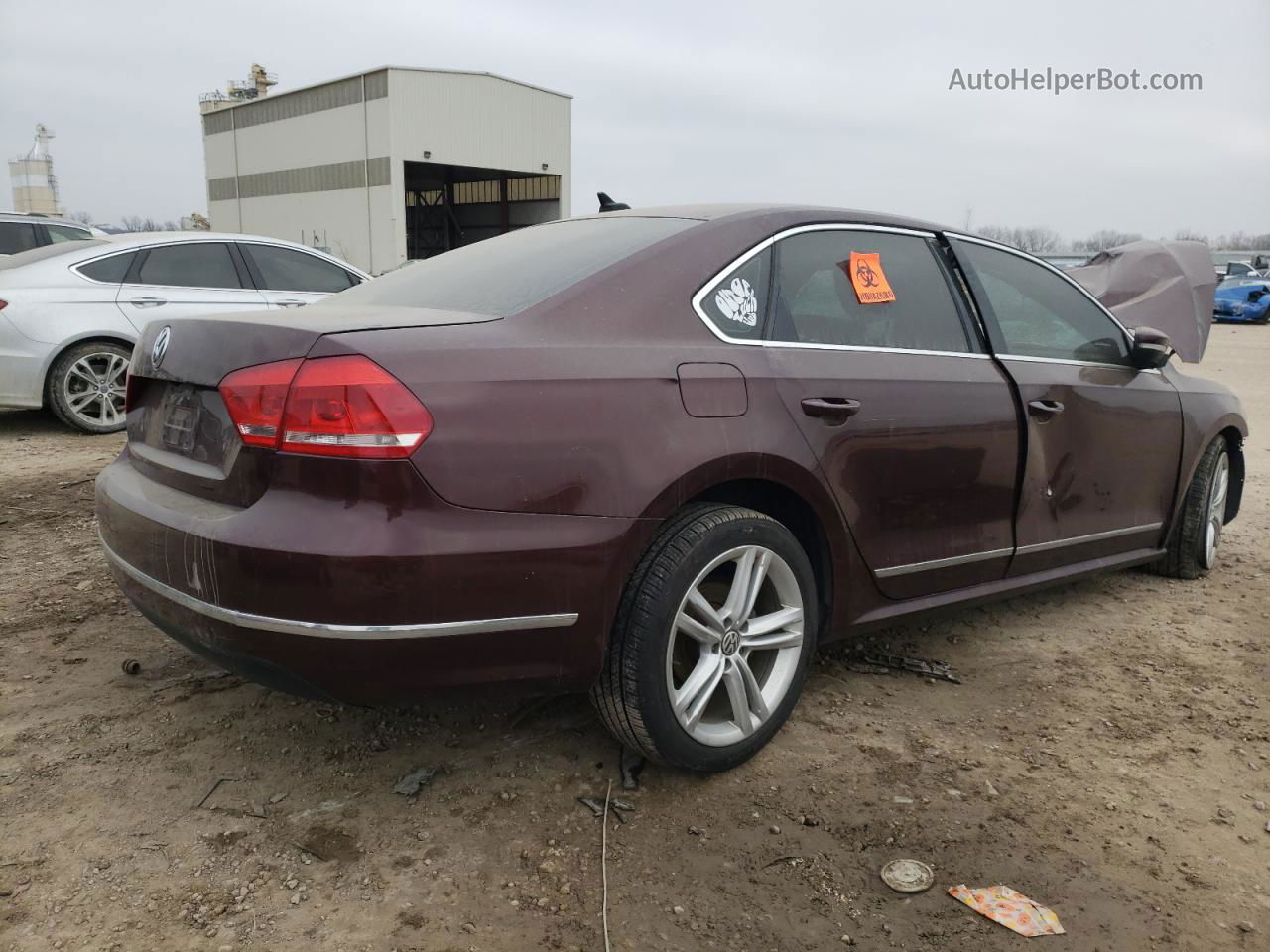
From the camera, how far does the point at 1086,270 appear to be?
39.9 feet

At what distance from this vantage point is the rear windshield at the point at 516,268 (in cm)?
257

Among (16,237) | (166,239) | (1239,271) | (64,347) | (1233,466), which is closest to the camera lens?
(1233,466)

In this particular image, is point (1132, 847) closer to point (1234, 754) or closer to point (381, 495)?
point (1234, 754)

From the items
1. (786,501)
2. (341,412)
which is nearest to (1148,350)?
(786,501)

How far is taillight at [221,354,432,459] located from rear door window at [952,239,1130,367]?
7.11 ft

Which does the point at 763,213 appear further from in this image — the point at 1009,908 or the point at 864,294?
the point at 1009,908

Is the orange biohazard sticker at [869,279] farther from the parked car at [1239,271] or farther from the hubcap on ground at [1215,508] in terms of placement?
Result: the parked car at [1239,271]

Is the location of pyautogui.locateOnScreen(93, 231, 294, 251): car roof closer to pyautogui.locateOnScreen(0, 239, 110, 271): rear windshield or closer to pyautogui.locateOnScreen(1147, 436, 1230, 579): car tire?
pyautogui.locateOnScreen(0, 239, 110, 271): rear windshield

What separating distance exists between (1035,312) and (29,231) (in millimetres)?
10572

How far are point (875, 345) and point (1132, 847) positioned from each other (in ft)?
4.94

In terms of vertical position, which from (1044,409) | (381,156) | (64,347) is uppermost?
(381,156)

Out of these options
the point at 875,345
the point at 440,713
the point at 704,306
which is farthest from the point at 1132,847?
the point at 440,713

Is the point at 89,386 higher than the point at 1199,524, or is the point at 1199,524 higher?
the point at 89,386

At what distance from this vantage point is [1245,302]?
25312 millimetres
